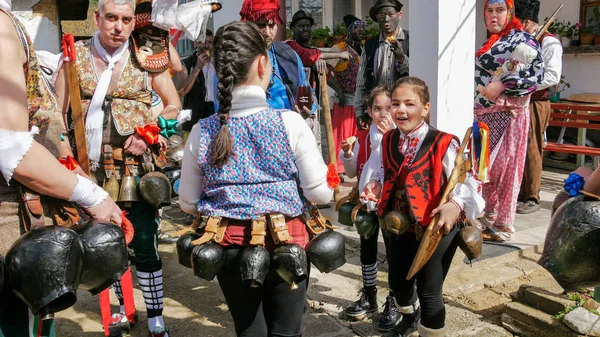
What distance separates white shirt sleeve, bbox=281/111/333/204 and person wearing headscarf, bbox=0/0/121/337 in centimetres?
77

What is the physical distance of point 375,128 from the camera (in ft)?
11.8

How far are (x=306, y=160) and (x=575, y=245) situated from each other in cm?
103

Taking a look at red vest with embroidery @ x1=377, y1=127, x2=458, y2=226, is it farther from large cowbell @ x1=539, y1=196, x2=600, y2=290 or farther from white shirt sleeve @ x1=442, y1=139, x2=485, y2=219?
large cowbell @ x1=539, y1=196, x2=600, y2=290

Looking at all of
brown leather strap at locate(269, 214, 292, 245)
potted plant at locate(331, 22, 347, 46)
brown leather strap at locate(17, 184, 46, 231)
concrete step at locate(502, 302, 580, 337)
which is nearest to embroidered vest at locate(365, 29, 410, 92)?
concrete step at locate(502, 302, 580, 337)

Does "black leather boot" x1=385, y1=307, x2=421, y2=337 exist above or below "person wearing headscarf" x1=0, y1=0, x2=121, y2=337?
below

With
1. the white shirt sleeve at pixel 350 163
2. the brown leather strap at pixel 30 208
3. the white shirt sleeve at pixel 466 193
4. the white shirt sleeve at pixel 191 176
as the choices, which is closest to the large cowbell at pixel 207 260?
the white shirt sleeve at pixel 191 176

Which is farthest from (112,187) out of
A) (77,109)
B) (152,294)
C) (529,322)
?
(529,322)

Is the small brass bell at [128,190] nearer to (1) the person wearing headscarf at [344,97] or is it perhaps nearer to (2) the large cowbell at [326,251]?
(2) the large cowbell at [326,251]

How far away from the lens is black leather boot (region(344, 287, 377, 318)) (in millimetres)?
3664

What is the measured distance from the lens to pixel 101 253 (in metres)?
2.03

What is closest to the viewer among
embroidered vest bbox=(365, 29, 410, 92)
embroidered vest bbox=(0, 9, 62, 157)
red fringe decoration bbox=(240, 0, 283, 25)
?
embroidered vest bbox=(0, 9, 62, 157)

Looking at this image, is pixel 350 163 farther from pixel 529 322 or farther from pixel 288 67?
pixel 529 322

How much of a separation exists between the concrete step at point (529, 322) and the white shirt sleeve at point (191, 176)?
2248mm

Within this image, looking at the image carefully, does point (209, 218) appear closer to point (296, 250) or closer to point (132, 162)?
point (296, 250)
